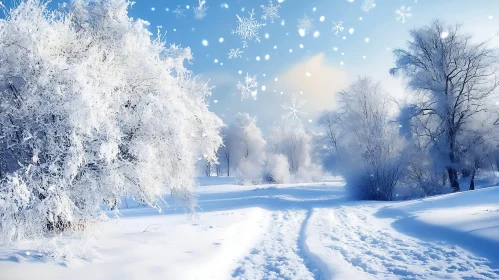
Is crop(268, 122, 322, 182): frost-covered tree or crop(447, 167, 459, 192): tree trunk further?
Result: crop(268, 122, 322, 182): frost-covered tree

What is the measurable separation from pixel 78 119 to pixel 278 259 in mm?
5030

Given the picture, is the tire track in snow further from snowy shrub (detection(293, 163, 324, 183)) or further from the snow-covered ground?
snowy shrub (detection(293, 163, 324, 183))

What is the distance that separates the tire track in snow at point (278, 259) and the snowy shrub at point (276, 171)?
28.1 m

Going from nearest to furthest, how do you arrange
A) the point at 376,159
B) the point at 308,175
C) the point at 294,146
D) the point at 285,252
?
the point at 285,252 < the point at 376,159 < the point at 308,175 < the point at 294,146

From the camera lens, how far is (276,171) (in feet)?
126

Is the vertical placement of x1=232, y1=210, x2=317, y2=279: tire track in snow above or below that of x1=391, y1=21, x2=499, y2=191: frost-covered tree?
below

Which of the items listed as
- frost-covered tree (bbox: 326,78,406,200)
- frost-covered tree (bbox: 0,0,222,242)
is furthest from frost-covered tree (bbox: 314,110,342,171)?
frost-covered tree (bbox: 0,0,222,242)

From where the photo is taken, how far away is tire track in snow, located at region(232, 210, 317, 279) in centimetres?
574

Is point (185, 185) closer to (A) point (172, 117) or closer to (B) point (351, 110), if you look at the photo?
(A) point (172, 117)

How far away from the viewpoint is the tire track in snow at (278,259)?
5742 millimetres

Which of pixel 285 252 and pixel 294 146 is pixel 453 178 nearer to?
pixel 285 252

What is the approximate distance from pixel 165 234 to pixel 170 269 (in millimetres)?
2719

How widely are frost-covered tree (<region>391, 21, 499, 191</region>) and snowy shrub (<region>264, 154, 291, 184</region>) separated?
21.0 metres

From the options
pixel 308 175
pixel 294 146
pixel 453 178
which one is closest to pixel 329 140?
pixel 308 175
